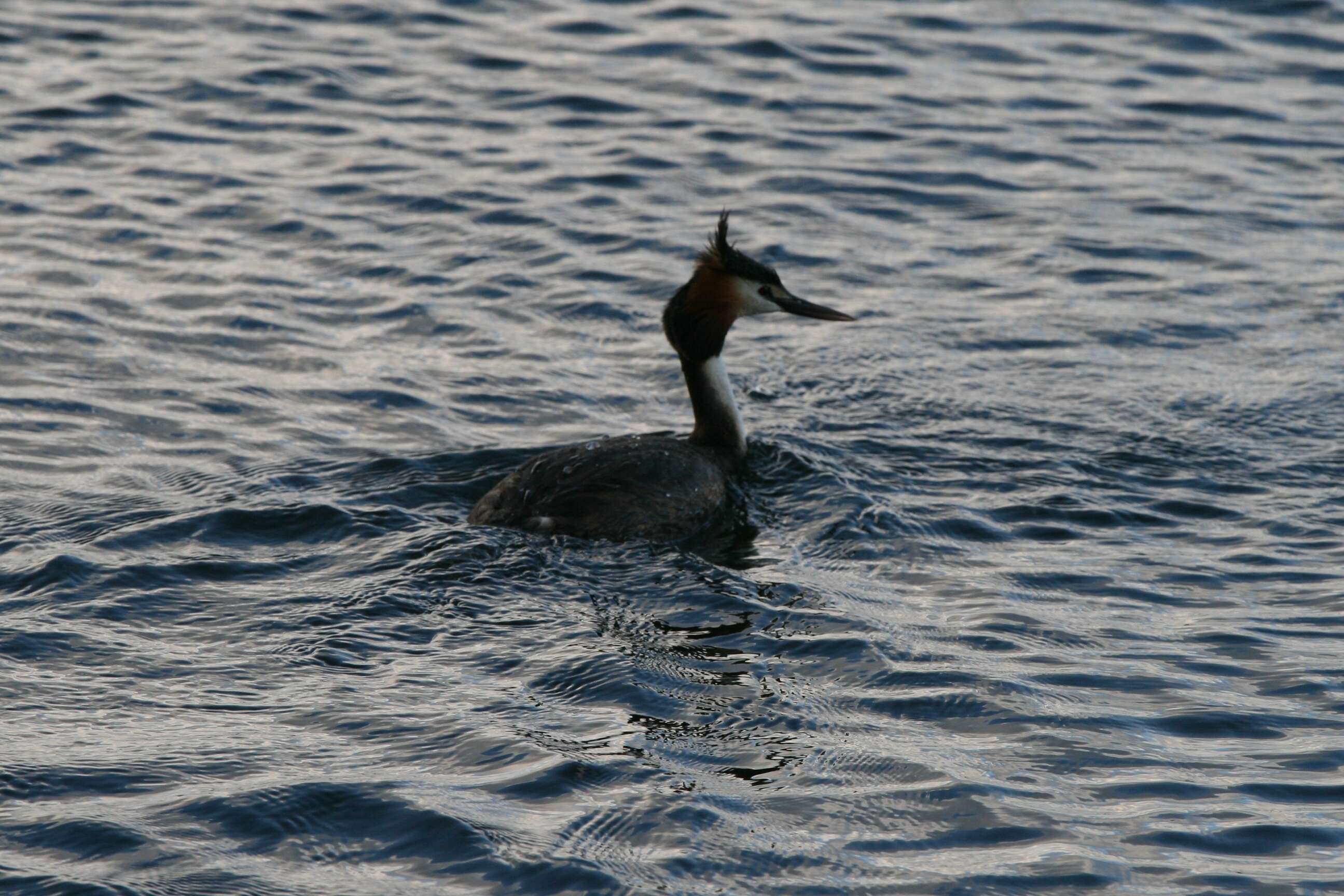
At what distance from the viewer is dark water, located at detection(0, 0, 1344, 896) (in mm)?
6371

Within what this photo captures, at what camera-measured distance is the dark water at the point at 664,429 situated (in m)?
6.37

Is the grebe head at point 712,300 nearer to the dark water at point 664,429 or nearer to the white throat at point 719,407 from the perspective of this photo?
the white throat at point 719,407

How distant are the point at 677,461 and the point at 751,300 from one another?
1.37m

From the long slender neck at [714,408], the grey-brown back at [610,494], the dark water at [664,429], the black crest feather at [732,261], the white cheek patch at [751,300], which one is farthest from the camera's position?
the white cheek patch at [751,300]

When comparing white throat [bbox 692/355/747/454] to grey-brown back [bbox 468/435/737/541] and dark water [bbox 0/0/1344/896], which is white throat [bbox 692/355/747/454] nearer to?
dark water [bbox 0/0/1344/896]

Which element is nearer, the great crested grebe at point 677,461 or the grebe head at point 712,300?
the great crested grebe at point 677,461

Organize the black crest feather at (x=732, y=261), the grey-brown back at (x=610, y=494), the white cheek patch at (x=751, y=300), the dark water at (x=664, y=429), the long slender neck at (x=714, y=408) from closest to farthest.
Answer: the dark water at (x=664, y=429) < the grey-brown back at (x=610, y=494) < the black crest feather at (x=732, y=261) < the long slender neck at (x=714, y=408) < the white cheek patch at (x=751, y=300)

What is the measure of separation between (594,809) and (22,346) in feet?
20.2

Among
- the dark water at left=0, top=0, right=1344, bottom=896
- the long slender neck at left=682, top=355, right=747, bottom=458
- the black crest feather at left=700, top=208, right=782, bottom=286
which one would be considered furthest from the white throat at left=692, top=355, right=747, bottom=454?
the black crest feather at left=700, top=208, right=782, bottom=286

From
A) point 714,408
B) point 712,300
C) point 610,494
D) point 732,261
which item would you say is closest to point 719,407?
point 714,408

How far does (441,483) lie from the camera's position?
371 inches

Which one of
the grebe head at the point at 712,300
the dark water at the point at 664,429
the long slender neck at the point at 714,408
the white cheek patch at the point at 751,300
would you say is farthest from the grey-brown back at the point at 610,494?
the white cheek patch at the point at 751,300

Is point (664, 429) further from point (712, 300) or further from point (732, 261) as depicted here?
point (732, 261)

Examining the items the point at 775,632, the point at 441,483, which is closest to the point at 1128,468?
the point at 775,632
